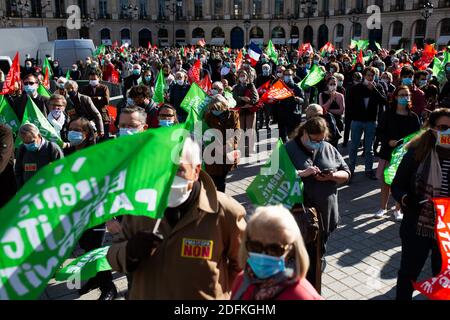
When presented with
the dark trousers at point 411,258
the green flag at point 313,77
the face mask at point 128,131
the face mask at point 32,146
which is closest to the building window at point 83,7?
the green flag at point 313,77

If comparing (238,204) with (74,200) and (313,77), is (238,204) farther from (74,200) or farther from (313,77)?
(313,77)

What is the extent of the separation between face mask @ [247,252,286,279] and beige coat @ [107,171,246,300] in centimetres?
38

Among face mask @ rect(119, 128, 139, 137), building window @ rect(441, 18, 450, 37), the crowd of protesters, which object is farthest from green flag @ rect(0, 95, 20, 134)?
building window @ rect(441, 18, 450, 37)

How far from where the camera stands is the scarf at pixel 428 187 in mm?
3658

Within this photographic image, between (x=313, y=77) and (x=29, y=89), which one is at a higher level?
(x=29, y=89)

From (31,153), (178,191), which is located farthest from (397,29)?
(178,191)

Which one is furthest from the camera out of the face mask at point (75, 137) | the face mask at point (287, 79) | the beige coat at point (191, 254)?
the face mask at point (287, 79)

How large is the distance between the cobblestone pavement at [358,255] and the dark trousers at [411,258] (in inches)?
24.3

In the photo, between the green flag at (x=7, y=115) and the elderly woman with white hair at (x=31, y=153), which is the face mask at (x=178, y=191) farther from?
the green flag at (x=7, y=115)

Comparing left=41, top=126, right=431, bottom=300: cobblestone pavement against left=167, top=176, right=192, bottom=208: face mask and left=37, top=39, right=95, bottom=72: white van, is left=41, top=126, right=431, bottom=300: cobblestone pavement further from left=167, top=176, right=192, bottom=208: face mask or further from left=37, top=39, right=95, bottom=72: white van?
left=37, top=39, right=95, bottom=72: white van

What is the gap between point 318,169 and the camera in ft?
13.5

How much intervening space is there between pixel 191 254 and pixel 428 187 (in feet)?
7.24

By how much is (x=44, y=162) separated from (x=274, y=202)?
2.43 metres

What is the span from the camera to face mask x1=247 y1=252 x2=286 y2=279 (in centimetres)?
218
